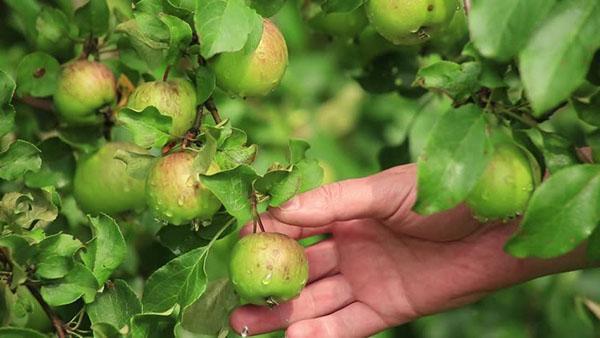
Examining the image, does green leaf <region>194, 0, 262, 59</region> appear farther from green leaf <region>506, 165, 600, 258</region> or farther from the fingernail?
green leaf <region>506, 165, 600, 258</region>

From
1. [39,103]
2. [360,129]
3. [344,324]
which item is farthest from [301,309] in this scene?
[360,129]

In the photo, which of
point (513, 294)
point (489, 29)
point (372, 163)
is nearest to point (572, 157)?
point (489, 29)

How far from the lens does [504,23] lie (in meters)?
1.15

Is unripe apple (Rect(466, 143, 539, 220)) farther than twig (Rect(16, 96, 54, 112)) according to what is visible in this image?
No

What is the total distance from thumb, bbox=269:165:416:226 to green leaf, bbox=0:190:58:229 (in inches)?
13.4

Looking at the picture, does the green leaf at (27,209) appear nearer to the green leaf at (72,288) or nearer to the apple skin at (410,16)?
the green leaf at (72,288)

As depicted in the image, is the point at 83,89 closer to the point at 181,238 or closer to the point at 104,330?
the point at 181,238

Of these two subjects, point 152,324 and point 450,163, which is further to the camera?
point 152,324

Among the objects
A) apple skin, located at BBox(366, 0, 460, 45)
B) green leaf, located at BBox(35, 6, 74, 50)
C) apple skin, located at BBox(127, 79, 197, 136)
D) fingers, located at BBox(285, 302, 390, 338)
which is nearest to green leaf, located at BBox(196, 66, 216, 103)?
apple skin, located at BBox(127, 79, 197, 136)

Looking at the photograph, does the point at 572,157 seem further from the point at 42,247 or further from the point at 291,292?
the point at 42,247

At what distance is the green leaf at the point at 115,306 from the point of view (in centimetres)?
143

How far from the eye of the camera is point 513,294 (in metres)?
2.81

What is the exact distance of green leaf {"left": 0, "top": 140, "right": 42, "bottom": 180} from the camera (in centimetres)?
149

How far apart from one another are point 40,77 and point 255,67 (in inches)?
16.7
